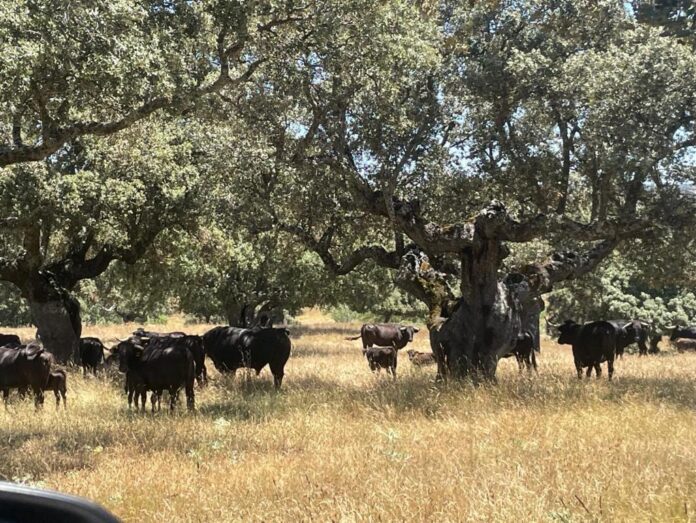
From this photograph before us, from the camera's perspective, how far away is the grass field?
5.61m

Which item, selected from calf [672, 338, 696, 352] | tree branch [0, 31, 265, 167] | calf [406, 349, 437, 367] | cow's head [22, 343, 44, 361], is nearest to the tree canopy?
tree branch [0, 31, 265, 167]

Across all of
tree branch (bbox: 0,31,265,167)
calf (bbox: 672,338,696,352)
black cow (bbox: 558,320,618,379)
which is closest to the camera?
tree branch (bbox: 0,31,265,167)

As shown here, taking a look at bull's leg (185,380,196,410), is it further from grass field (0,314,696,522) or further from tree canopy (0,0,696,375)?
tree canopy (0,0,696,375)

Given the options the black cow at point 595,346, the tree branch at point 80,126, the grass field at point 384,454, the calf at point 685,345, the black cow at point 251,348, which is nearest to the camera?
the grass field at point 384,454

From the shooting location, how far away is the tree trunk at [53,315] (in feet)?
65.9

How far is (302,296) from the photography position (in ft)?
119

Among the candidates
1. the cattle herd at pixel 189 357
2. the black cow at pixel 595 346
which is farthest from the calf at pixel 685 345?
the black cow at pixel 595 346

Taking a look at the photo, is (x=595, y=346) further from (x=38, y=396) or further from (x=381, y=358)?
(x=38, y=396)

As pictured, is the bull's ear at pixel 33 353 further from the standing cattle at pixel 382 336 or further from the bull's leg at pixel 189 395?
the standing cattle at pixel 382 336

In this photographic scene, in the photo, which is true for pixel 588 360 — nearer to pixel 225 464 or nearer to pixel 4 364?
pixel 225 464

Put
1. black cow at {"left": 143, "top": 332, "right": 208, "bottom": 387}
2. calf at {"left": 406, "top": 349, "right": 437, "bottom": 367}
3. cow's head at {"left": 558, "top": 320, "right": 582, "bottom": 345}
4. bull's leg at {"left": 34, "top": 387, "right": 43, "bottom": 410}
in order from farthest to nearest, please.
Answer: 1. calf at {"left": 406, "top": 349, "right": 437, "bottom": 367}
2. cow's head at {"left": 558, "top": 320, "right": 582, "bottom": 345}
3. black cow at {"left": 143, "top": 332, "right": 208, "bottom": 387}
4. bull's leg at {"left": 34, "top": 387, "right": 43, "bottom": 410}

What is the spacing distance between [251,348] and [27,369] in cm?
489

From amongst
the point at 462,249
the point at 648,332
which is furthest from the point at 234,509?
the point at 648,332

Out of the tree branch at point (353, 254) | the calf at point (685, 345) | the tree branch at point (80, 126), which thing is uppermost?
the tree branch at point (80, 126)
